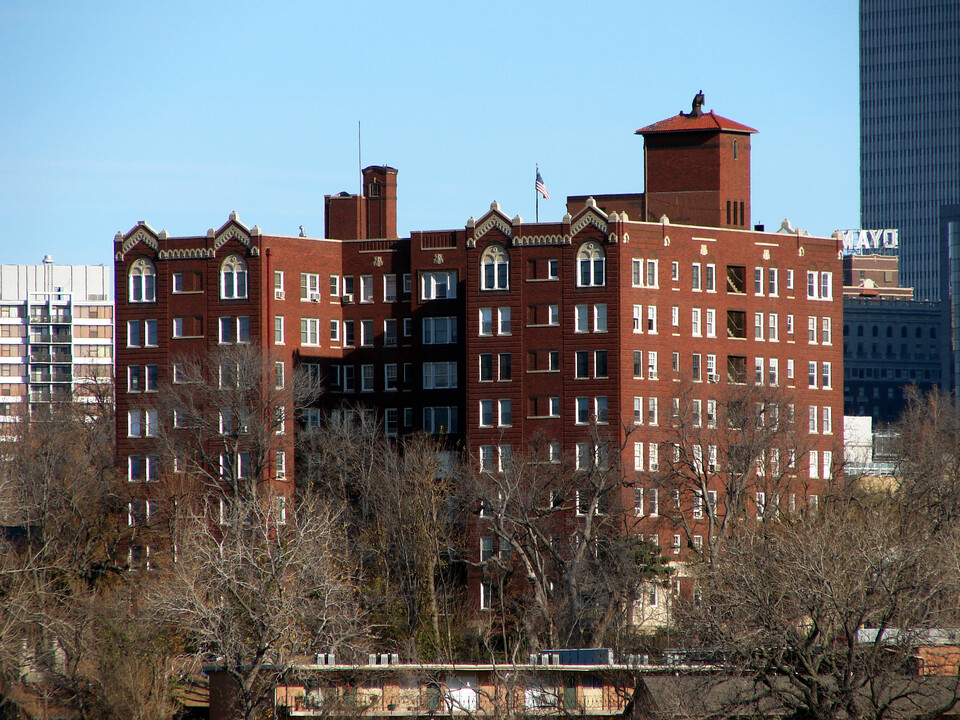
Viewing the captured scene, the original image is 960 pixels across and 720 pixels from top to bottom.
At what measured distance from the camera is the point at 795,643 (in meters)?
65.1

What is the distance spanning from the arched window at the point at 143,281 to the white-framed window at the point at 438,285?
20144 mm

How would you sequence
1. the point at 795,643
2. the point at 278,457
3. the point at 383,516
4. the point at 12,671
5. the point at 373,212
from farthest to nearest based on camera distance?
the point at 373,212, the point at 278,457, the point at 383,516, the point at 12,671, the point at 795,643

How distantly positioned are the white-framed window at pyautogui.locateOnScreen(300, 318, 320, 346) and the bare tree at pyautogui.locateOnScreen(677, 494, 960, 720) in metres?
67.9

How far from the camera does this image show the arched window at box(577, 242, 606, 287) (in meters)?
127

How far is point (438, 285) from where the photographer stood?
135 m

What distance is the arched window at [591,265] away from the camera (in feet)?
418

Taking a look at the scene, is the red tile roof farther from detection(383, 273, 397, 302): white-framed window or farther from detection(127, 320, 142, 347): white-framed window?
detection(127, 320, 142, 347): white-framed window

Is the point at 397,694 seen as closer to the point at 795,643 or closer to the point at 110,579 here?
the point at 795,643

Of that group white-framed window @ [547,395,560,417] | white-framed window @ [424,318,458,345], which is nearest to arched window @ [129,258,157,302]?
white-framed window @ [424,318,458,345]

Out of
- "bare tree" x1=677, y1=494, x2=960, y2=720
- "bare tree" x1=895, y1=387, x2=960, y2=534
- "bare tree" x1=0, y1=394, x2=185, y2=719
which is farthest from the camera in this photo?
"bare tree" x1=895, y1=387, x2=960, y2=534

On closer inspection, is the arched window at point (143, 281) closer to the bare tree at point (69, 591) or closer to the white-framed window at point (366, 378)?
the bare tree at point (69, 591)

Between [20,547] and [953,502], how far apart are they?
60858 millimetres

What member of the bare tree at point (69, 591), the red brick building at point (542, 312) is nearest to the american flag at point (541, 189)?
the red brick building at point (542, 312)

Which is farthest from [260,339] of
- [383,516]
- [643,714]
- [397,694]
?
[643,714]
